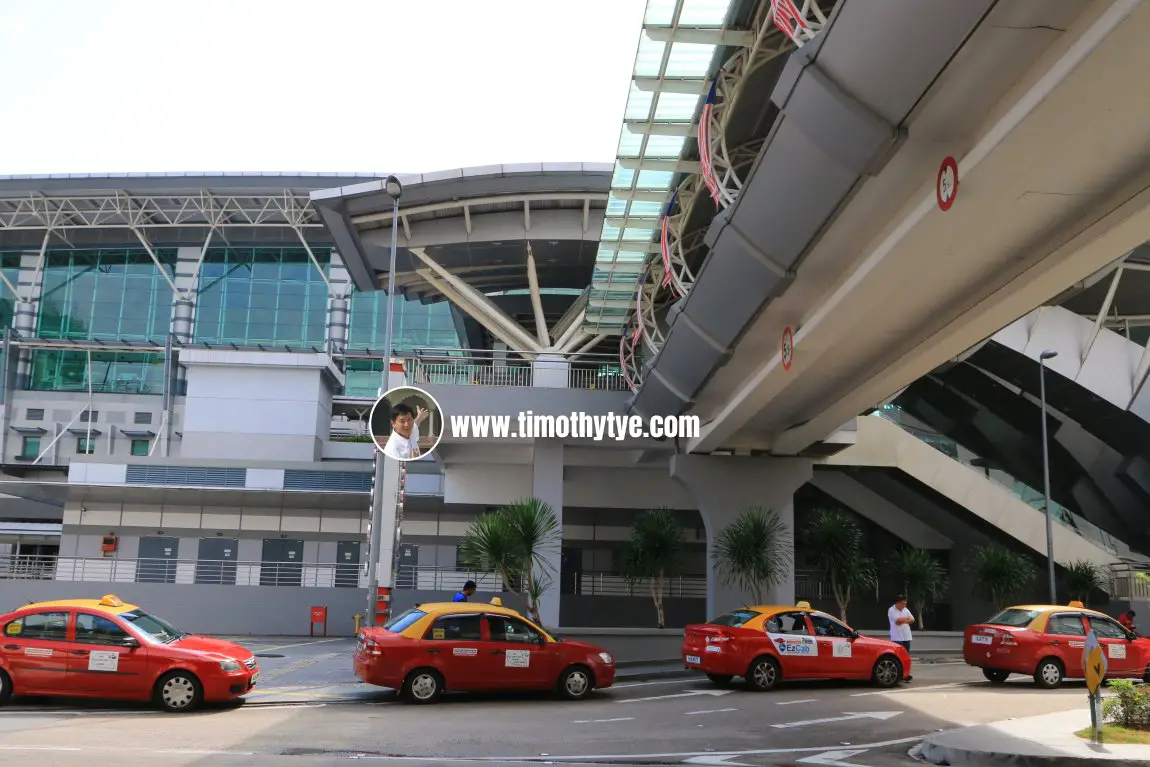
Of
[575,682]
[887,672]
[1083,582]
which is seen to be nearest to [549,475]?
[575,682]

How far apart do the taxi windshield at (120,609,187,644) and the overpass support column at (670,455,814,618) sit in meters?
13.2

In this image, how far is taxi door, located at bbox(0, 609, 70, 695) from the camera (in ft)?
41.8

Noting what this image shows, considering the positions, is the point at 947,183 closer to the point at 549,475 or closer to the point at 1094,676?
the point at 1094,676

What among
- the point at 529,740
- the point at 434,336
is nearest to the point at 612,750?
the point at 529,740

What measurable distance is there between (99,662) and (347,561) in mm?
22053

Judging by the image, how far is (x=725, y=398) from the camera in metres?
19.5

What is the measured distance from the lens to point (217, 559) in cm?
3409

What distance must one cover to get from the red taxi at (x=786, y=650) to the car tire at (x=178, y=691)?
311 inches

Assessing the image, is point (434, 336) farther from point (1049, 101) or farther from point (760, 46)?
point (1049, 101)

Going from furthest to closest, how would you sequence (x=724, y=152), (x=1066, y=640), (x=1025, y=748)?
(x=1066, y=640), (x=724, y=152), (x=1025, y=748)

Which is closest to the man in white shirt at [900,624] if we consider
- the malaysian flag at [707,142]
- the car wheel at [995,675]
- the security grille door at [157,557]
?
the car wheel at [995,675]

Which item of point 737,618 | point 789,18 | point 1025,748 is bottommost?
point 1025,748

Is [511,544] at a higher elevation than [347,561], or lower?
higher

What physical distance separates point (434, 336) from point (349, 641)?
108 ft
